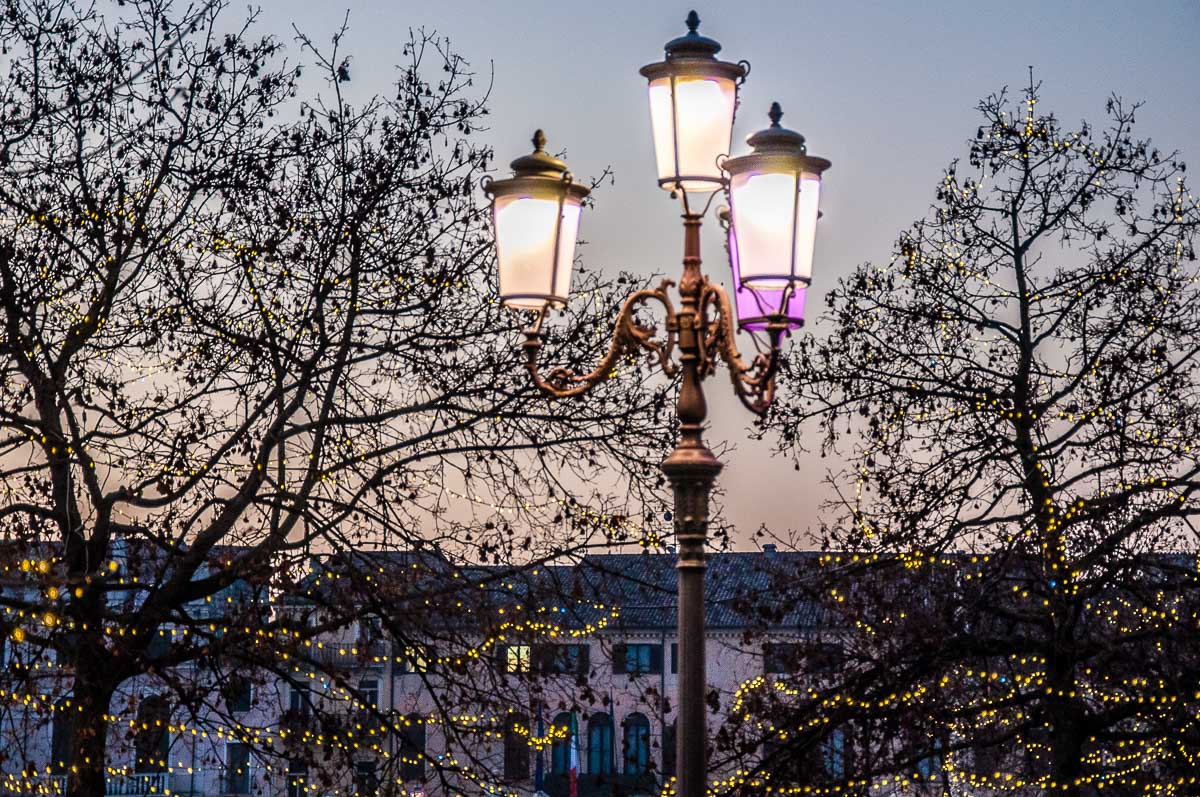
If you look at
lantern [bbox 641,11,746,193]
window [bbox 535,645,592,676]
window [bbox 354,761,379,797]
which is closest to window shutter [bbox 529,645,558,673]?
window [bbox 535,645,592,676]

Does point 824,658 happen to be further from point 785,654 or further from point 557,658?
point 557,658

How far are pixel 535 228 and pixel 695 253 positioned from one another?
2.42 ft

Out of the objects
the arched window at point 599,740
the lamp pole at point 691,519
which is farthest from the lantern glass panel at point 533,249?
the arched window at point 599,740

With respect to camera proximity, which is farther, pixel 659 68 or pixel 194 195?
pixel 194 195

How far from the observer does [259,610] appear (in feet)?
44.7

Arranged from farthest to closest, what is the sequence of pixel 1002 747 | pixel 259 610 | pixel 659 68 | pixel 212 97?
1. pixel 1002 747
2. pixel 212 97
3. pixel 259 610
4. pixel 659 68

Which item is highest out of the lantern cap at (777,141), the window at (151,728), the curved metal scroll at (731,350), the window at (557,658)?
the lantern cap at (777,141)

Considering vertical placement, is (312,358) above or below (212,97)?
below

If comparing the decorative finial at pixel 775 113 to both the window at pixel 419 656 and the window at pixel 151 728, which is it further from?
the window at pixel 151 728

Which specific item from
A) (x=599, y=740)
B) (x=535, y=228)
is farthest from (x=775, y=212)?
(x=599, y=740)

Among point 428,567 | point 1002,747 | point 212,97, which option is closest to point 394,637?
point 428,567

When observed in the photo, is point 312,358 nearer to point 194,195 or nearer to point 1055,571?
point 194,195

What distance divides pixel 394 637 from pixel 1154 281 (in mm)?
7758

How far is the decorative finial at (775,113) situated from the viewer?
24.6 ft
